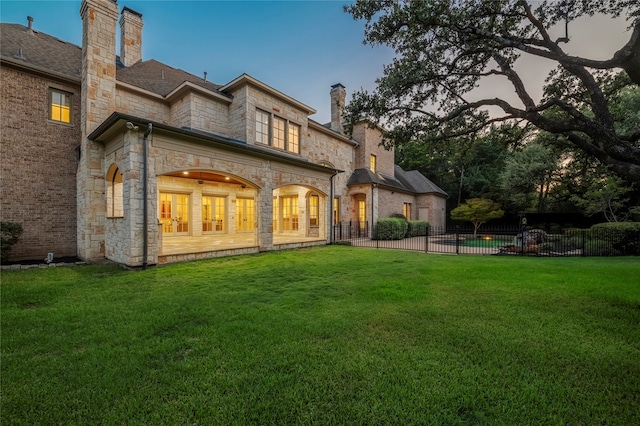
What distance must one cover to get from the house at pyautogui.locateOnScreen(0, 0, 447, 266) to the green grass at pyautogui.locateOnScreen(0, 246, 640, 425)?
312 cm

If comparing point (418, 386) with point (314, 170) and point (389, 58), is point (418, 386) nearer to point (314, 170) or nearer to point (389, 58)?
point (389, 58)

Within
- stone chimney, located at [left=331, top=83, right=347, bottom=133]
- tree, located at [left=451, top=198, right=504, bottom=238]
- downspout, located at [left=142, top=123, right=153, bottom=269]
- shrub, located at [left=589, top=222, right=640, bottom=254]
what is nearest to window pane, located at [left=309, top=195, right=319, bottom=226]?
stone chimney, located at [left=331, top=83, right=347, bottom=133]

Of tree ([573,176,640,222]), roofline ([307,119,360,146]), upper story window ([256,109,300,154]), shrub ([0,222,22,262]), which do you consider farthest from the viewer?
roofline ([307,119,360,146])

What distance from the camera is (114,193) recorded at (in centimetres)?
898

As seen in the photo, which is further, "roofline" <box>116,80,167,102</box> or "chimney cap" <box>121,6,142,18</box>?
"chimney cap" <box>121,6,142,18</box>

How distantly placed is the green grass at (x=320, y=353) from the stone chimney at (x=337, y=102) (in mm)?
14305

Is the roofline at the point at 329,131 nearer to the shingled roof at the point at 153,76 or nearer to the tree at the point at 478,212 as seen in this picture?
the shingled roof at the point at 153,76

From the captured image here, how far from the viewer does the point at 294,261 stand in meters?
8.71

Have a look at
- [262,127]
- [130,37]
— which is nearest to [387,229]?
[262,127]

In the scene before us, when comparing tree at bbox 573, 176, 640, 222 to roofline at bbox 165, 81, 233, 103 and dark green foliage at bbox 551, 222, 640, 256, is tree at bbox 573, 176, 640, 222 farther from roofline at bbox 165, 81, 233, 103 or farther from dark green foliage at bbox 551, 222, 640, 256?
roofline at bbox 165, 81, 233, 103

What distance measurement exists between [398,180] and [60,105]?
2045cm

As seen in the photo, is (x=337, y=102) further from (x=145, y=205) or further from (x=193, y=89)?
(x=145, y=205)

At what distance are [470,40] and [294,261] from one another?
7.23m

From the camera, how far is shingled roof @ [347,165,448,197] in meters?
17.5
